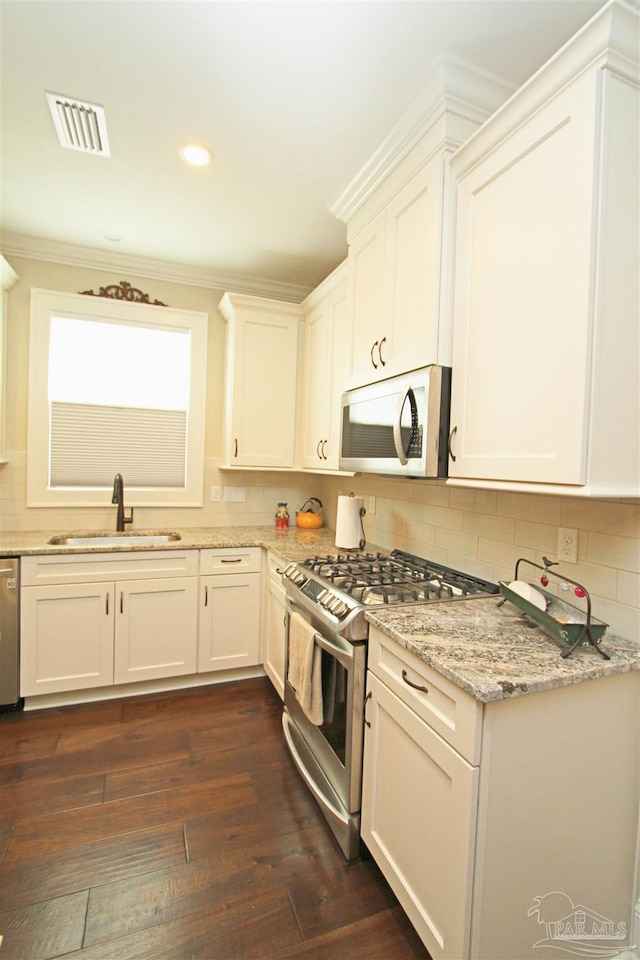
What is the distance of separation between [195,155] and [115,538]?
2203mm

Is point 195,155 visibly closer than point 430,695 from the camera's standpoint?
No

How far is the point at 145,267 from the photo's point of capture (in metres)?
3.08

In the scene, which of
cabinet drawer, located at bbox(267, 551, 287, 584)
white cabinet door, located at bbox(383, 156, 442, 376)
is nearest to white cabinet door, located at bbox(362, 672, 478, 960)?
cabinet drawer, located at bbox(267, 551, 287, 584)

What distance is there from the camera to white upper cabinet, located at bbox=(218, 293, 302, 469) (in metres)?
3.07

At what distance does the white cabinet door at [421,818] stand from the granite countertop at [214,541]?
1.06 m

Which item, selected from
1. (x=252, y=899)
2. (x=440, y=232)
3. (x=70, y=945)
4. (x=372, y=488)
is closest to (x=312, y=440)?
(x=372, y=488)

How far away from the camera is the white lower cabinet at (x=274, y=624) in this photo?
96.4 inches

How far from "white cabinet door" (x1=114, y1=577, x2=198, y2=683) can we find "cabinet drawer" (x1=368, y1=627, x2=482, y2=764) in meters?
1.58

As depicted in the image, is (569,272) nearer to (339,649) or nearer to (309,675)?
(339,649)

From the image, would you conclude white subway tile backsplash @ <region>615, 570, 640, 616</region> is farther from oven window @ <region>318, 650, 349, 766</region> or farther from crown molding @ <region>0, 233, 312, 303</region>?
crown molding @ <region>0, 233, 312, 303</region>

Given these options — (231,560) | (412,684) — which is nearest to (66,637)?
(231,560)

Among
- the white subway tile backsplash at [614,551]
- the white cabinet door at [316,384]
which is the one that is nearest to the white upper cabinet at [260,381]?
the white cabinet door at [316,384]

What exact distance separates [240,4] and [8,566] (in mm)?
2538

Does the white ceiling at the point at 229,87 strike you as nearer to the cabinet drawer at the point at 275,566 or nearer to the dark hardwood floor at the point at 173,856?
the cabinet drawer at the point at 275,566
